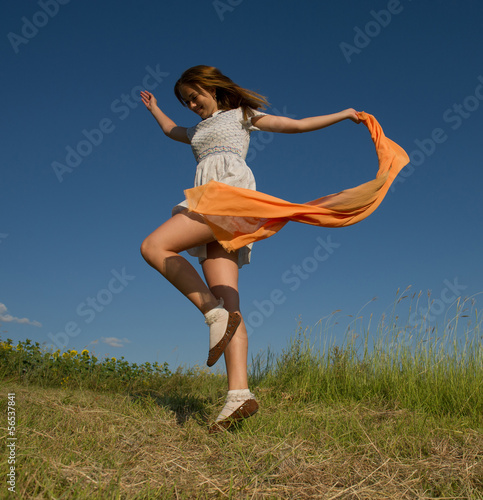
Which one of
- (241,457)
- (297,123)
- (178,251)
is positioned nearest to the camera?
(241,457)

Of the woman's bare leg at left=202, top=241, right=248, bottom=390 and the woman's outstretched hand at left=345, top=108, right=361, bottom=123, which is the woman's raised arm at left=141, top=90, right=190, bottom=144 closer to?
the woman's bare leg at left=202, top=241, right=248, bottom=390

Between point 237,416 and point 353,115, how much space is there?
2.32 m

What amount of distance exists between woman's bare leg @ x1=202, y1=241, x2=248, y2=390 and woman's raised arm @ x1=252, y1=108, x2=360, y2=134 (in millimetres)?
972

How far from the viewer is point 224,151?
10.1 feet

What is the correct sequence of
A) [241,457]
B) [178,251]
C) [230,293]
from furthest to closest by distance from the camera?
[230,293]
[178,251]
[241,457]

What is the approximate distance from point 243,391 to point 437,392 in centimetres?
233

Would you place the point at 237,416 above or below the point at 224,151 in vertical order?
below

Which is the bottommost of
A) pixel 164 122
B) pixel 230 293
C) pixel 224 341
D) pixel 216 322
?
pixel 224 341

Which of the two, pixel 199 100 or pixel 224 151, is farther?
pixel 199 100

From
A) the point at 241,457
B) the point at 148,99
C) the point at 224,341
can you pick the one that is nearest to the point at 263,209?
the point at 224,341

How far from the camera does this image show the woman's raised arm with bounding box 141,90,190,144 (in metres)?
3.74

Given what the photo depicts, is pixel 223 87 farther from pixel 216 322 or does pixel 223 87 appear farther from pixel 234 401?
pixel 234 401

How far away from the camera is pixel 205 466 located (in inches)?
82.0

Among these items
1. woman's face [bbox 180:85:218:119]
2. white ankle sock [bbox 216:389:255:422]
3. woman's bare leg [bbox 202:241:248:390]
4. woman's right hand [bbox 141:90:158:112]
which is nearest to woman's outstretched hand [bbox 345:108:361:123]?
woman's face [bbox 180:85:218:119]
